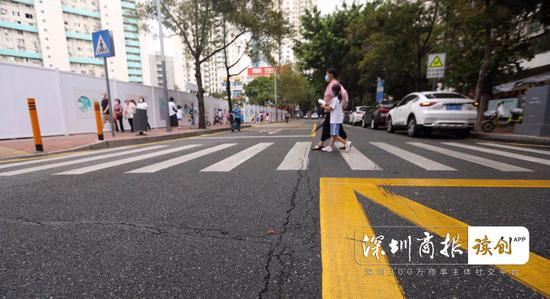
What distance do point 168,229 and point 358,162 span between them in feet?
A: 9.99

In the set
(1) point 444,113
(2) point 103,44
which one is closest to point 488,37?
(1) point 444,113

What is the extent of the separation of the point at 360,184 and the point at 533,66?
23.2 metres

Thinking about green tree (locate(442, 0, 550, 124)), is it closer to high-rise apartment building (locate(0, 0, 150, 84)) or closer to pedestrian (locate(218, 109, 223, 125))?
pedestrian (locate(218, 109, 223, 125))

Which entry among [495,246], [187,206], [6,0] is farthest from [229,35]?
[6,0]

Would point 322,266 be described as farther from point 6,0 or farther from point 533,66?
point 6,0

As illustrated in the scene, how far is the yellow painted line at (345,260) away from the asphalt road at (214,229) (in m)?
0.02

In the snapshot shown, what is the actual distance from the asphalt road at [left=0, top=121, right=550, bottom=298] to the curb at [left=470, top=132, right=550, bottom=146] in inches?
151

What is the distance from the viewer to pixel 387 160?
4.13 metres

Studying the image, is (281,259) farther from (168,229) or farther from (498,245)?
(498,245)

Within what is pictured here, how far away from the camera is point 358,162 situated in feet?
13.0

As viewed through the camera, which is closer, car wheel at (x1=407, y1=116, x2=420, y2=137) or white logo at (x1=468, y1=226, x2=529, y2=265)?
white logo at (x1=468, y1=226, x2=529, y2=265)

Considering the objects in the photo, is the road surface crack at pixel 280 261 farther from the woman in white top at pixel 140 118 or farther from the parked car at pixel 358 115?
the parked car at pixel 358 115

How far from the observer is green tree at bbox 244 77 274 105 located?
64000 millimetres

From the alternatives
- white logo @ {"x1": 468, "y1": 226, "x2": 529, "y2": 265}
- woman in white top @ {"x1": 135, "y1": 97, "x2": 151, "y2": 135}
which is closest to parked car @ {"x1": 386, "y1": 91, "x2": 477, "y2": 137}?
white logo @ {"x1": 468, "y1": 226, "x2": 529, "y2": 265}
